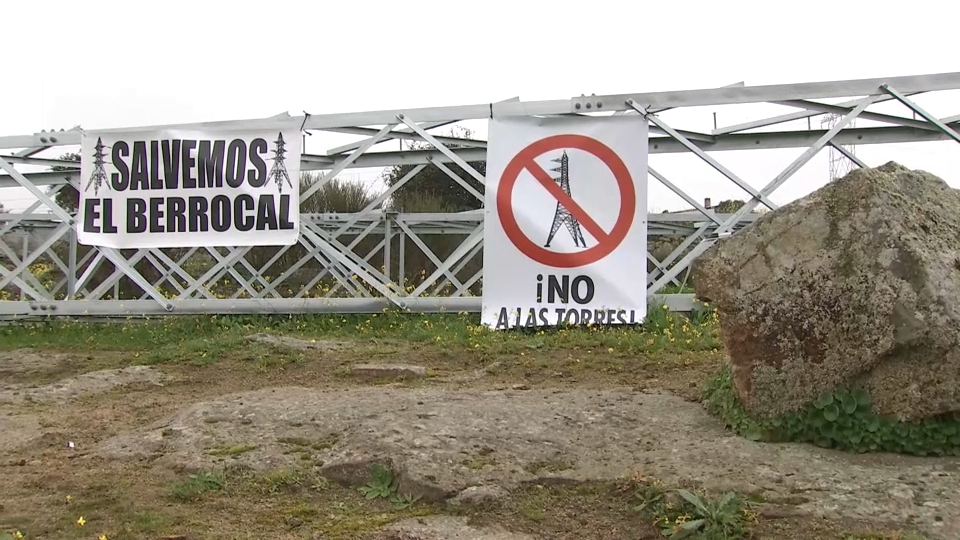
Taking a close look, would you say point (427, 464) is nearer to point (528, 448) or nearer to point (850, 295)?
point (528, 448)

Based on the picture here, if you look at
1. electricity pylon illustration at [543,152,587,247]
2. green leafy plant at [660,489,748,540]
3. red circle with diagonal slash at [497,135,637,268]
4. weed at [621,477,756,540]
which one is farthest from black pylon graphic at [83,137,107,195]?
green leafy plant at [660,489,748,540]

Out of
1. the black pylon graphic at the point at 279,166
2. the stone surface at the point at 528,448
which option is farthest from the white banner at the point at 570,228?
the stone surface at the point at 528,448

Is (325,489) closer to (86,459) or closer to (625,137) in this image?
(86,459)

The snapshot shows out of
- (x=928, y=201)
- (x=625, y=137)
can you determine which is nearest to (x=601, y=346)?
(x=625, y=137)

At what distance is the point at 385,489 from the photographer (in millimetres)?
3795

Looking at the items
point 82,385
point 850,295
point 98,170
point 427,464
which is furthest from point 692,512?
point 98,170

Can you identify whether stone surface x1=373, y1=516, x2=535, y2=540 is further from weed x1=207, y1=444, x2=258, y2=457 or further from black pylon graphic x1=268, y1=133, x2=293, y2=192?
black pylon graphic x1=268, y1=133, x2=293, y2=192

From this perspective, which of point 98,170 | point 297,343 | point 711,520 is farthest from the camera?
point 98,170

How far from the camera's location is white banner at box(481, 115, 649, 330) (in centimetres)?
764

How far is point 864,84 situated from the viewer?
755 centimetres

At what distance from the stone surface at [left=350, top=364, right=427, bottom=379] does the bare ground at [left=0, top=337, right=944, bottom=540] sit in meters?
0.08

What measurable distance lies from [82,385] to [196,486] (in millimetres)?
3139

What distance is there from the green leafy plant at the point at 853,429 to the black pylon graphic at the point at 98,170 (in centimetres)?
717

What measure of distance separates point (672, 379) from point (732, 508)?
8.38 ft
